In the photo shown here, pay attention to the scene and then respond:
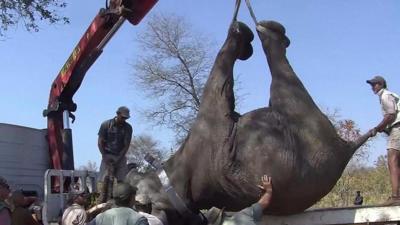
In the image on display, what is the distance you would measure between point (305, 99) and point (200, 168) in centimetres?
106

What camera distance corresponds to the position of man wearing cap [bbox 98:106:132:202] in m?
9.32

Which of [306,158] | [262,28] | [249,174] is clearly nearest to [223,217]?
[249,174]

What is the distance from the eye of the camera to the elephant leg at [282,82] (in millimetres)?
5141

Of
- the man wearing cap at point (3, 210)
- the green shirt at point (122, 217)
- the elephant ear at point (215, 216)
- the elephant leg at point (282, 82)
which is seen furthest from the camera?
the man wearing cap at point (3, 210)

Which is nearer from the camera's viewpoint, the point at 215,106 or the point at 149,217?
the point at 149,217

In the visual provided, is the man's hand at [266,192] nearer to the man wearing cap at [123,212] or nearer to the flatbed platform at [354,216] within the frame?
the flatbed platform at [354,216]

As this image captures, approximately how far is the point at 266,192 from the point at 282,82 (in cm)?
100

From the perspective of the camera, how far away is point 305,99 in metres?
5.23

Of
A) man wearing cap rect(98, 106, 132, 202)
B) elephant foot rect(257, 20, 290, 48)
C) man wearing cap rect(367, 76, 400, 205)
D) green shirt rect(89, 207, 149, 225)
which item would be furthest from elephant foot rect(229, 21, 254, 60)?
man wearing cap rect(98, 106, 132, 202)

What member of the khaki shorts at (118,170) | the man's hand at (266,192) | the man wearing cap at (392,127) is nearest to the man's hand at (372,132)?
the man wearing cap at (392,127)

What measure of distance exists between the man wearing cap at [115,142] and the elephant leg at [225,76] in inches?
156

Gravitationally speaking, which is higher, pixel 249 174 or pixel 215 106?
pixel 215 106

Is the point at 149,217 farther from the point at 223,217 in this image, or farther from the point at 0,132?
the point at 0,132

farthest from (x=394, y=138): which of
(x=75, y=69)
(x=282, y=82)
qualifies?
(x=75, y=69)
